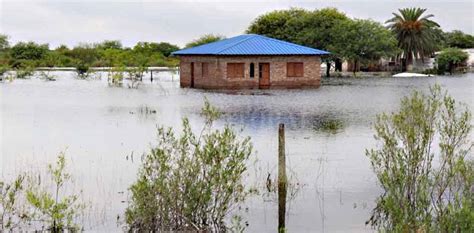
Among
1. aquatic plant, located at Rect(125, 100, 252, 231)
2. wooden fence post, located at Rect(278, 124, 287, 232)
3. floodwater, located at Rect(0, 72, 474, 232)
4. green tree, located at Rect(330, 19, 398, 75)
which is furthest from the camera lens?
green tree, located at Rect(330, 19, 398, 75)

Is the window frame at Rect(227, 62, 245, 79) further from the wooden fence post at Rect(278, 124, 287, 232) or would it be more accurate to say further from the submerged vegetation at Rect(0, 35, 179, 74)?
the wooden fence post at Rect(278, 124, 287, 232)

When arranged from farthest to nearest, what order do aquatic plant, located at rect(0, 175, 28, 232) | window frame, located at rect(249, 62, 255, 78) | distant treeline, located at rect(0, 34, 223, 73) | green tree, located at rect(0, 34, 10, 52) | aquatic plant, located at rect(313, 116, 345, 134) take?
green tree, located at rect(0, 34, 10, 52) < distant treeline, located at rect(0, 34, 223, 73) < window frame, located at rect(249, 62, 255, 78) < aquatic plant, located at rect(313, 116, 345, 134) < aquatic plant, located at rect(0, 175, 28, 232)

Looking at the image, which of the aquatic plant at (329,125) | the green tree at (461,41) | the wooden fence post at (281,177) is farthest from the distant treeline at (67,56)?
the wooden fence post at (281,177)

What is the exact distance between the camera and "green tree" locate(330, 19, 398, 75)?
68.6 meters

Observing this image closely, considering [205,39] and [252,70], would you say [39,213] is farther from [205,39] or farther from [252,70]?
[205,39]

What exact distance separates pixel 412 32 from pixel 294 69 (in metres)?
32.7

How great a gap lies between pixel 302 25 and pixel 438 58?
17.8 m

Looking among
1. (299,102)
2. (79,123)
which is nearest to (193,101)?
(299,102)

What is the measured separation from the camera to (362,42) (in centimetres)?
6856

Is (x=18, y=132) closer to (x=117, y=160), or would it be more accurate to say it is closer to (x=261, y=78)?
(x=117, y=160)

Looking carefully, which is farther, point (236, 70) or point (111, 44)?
point (111, 44)

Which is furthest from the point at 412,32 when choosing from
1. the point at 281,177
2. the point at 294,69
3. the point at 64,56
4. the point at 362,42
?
the point at 281,177

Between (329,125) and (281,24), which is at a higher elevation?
(281,24)

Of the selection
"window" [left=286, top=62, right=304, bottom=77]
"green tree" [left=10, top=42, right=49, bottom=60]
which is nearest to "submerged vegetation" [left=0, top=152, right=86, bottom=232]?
"window" [left=286, top=62, right=304, bottom=77]
